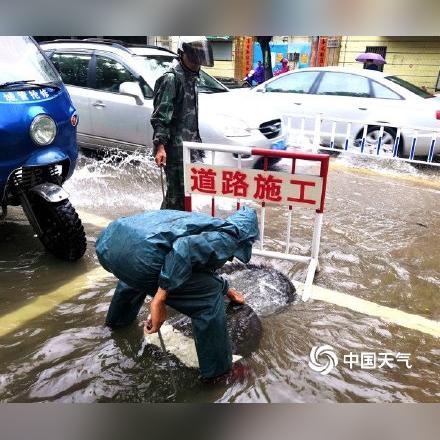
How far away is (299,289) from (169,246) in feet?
5.24

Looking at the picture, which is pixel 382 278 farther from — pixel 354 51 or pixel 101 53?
pixel 354 51

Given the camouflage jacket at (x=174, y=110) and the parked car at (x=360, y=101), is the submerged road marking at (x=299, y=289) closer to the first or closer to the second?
the camouflage jacket at (x=174, y=110)

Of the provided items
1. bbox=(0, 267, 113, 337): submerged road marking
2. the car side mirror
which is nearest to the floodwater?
bbox=(0, 267, 113, 337): submerged road marking

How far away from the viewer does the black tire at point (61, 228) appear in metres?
3.39

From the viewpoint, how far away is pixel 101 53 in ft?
20.3

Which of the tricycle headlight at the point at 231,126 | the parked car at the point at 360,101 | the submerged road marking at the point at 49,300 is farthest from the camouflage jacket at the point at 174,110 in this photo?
the parked car at the point at 360,101

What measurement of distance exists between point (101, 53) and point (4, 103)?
349 centimetres

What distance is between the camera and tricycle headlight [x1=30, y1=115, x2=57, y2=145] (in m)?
3.17

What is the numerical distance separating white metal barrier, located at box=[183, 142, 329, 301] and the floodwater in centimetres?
45

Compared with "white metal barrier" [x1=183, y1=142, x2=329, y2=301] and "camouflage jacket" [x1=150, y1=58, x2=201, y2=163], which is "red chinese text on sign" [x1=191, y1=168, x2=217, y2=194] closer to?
"white metal barrier" [x1=183, y1=142, x2=329, y2=301]

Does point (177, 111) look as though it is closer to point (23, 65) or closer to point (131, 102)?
point (23, 65)

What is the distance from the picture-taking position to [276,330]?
2.86 m

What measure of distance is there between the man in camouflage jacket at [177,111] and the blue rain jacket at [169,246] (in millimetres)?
1421

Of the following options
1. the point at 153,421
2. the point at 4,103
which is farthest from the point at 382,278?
the point at 4,103
